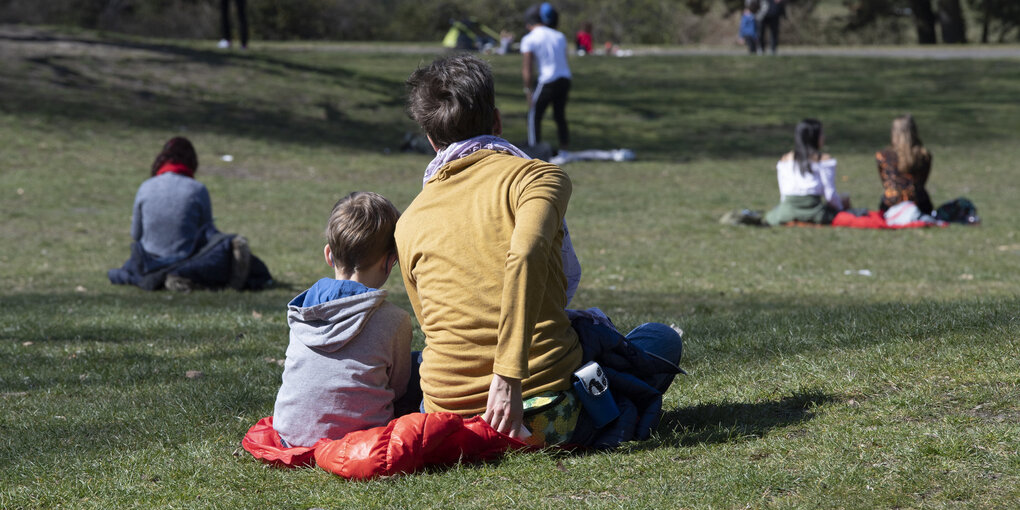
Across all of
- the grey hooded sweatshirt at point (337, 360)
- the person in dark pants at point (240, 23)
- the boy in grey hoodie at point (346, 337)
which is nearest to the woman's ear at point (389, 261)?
the boy in grey hoodie at point (346, 337)

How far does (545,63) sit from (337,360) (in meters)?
13.7

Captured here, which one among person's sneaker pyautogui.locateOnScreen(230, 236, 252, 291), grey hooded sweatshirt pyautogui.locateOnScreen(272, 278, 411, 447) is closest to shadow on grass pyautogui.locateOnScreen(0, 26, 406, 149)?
person's sneaker pyautogui.locateOnScreen(230, 236, 252, 291)

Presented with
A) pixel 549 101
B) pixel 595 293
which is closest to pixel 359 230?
pixel 595 293

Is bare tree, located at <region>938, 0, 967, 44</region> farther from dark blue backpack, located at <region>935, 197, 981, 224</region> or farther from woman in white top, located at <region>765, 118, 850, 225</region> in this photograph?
woman in white top, located at <region>765, 118, 850, 225</region>

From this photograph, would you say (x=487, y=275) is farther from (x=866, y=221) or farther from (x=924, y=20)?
(x=924, y=20)

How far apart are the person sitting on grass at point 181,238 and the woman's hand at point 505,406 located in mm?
6008

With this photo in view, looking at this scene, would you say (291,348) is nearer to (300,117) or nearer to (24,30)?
(300,117)

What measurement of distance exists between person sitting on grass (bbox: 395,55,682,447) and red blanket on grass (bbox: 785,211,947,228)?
9.29m

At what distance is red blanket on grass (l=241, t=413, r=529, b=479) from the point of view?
11.5ft

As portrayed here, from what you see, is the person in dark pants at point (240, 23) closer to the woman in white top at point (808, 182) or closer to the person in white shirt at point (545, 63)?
the person in white shirt at point (545, 63)

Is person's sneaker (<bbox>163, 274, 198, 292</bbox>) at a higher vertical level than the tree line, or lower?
lower

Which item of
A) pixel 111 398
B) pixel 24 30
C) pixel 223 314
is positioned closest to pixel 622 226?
pixel 223 314

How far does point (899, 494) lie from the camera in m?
3.10

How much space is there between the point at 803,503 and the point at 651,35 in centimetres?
4374
